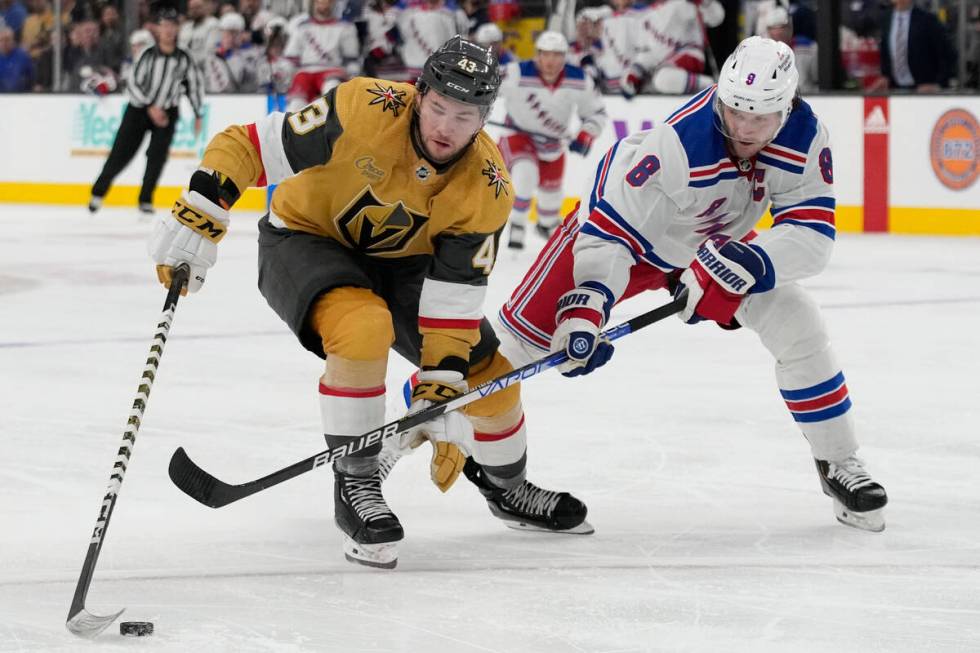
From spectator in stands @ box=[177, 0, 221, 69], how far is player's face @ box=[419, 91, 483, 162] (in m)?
9.23

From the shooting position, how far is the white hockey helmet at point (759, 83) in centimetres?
283

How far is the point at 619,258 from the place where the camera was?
9.93 feet

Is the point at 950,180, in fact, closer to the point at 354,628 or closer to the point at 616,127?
the point at 616,127

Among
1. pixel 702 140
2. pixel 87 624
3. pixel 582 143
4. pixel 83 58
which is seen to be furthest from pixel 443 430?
pixel 83 58

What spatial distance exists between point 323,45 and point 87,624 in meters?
8.91

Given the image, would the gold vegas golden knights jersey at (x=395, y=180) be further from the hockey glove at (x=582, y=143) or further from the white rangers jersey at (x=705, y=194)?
the hockey glove at (x=582, y=143)

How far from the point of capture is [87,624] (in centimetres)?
228

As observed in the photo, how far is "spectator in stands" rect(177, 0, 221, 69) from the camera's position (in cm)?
1170

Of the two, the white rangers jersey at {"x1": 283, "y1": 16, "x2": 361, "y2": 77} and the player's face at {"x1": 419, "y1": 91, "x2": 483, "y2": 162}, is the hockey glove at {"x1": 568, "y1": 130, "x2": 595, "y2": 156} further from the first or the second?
the player's face at {"x1": 419, "y1": 91, "x2": 483, "y2": 162}

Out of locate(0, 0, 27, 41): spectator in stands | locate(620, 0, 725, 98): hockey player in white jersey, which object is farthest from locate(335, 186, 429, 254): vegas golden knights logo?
locate(0, 0, 27, 41): spectator in stands

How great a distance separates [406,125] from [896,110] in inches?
255

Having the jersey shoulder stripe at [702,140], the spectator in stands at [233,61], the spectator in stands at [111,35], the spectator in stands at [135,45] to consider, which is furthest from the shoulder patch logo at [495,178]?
the spectator in stands at [111,35]


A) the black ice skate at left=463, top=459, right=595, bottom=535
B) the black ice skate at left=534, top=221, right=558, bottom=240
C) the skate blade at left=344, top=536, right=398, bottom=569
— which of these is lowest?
the black ice skate at left=534, top=221, right=558, bottom=240

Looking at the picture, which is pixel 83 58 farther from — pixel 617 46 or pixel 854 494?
pixel 854 494
